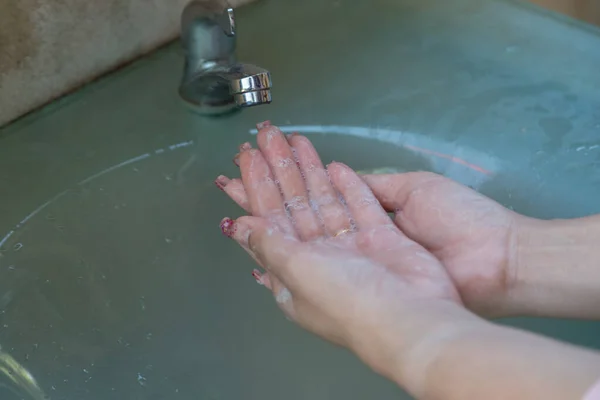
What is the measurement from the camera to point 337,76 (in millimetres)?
752

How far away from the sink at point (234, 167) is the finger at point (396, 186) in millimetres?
107

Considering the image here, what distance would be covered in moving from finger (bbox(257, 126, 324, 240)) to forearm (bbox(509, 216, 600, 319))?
7.1 inches

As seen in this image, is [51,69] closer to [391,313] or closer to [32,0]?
[32,0]

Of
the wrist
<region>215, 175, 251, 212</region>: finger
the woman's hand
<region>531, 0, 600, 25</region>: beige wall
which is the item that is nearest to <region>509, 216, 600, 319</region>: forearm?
the woman's hand

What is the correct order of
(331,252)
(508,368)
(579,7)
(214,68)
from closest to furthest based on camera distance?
(508,368)
(331,252)
(214,68)
(579,7)

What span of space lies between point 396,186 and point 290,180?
10cm

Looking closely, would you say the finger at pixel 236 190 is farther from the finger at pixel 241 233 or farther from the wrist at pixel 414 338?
the wrist at pixel 414 338

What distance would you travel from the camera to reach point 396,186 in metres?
0.58

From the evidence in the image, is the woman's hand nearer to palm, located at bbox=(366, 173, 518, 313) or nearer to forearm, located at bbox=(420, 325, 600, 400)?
palm, located at bbox=(366, 173, 518, 313)

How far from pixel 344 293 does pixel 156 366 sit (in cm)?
21

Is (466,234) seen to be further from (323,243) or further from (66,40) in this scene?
(66,40)

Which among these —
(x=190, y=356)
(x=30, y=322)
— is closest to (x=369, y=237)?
(x=190, y=356)

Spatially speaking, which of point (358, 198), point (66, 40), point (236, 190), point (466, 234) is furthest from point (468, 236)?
point (66, 40)

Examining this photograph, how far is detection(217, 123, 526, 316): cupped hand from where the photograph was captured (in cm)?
53
